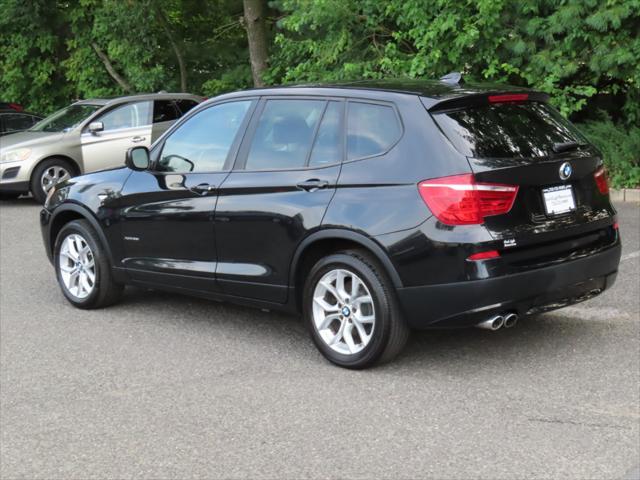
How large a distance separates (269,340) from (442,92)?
2083mm

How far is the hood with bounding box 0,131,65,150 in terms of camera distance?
567 inches

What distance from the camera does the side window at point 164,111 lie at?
15.2 m

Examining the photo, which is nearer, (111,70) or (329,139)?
(329,139)

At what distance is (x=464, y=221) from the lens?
507 cm

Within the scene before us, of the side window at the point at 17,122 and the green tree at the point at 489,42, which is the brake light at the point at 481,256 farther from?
the side window at the point at 17,122

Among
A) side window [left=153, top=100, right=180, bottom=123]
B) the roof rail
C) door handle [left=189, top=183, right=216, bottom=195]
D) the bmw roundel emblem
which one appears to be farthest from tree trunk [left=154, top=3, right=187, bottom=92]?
the bmw roundel emblem

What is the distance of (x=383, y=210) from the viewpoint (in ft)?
17.4

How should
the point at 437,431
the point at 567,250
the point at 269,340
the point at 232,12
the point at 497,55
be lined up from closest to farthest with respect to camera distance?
the point at 437,431
the point at 567,250
the point at 269,340
the point at 497,55
the point at 232,12

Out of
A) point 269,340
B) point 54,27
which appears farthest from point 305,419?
point 54,27

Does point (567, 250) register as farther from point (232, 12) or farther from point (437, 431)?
point (232, 12)

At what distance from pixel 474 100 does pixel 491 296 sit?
1.20 metres

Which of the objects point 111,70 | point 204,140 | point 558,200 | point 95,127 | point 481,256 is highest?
point 111,70

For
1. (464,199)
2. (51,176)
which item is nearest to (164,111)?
(51,176)

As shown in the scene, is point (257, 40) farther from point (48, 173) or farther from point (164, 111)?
point (48, 173)
